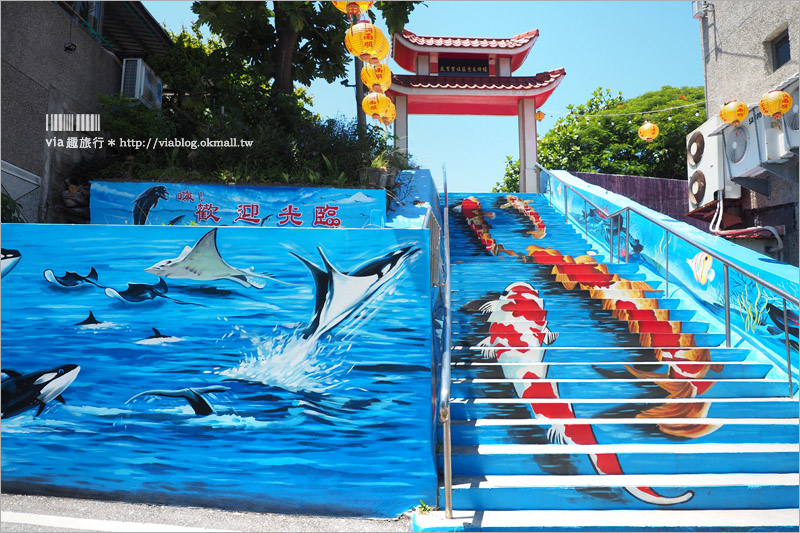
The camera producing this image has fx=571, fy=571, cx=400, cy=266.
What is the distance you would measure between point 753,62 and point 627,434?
35.1 feet

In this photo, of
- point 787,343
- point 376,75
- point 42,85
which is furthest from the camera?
point 376,75

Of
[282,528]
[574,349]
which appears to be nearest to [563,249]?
[574,349]

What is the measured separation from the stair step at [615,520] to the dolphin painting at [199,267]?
96.0 inches

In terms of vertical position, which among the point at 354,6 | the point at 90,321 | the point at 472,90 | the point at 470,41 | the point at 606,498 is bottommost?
the point at 606,498

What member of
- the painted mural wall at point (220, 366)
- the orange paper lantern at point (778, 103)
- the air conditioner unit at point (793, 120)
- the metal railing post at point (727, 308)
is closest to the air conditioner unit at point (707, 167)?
the air conditioner unit at point (793, 120)

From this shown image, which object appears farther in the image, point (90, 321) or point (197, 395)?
point (90, 321)

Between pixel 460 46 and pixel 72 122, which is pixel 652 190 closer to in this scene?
pixel 460 46

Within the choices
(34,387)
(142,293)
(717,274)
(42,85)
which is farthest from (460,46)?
(34,387)

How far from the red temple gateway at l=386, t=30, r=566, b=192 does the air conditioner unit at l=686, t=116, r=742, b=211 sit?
12.8ft

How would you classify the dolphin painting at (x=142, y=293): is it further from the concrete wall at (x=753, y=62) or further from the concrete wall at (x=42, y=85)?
the concrete wall at (x=753, y=62)

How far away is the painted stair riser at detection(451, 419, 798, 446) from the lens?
4.77m

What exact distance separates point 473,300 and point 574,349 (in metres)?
1.41

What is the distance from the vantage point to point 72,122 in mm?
8492

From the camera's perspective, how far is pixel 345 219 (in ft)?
29.6
